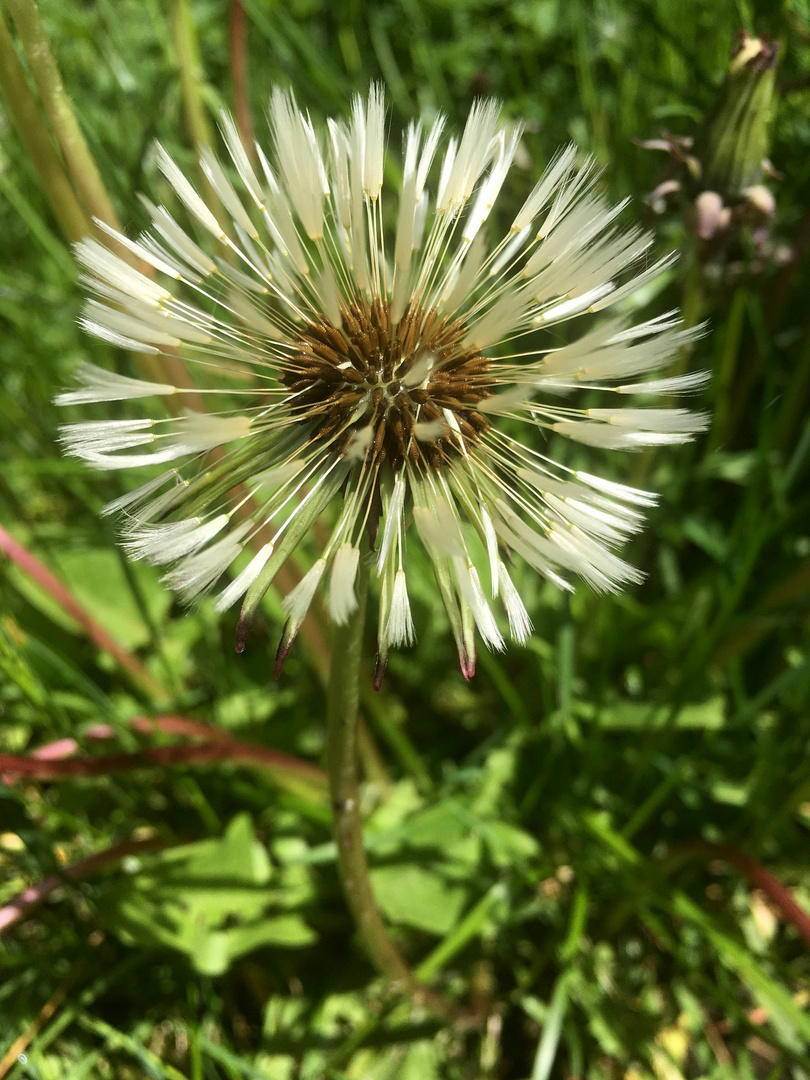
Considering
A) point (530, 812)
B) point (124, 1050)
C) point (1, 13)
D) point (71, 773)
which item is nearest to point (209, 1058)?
point (124, 1050)

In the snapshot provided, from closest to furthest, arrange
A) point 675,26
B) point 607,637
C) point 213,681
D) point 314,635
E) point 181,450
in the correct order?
point 181,450 < point 314,635 < point 607,637 < point 213,681 < point 675,26

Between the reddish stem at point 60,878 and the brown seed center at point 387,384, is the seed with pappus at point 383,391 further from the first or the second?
A: the reddish stem at point 60,878

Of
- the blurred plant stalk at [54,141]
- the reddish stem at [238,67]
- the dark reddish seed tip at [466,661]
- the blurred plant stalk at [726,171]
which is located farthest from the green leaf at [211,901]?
the reddish stem at [238,67]

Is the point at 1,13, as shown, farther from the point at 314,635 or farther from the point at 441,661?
the point at 441,661

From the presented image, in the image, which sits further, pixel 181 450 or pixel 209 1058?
pixel 209 1058

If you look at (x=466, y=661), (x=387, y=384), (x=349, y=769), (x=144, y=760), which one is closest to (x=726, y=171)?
(x=387, y=384)

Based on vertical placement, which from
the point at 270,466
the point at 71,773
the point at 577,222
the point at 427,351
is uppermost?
the point at 577,222
